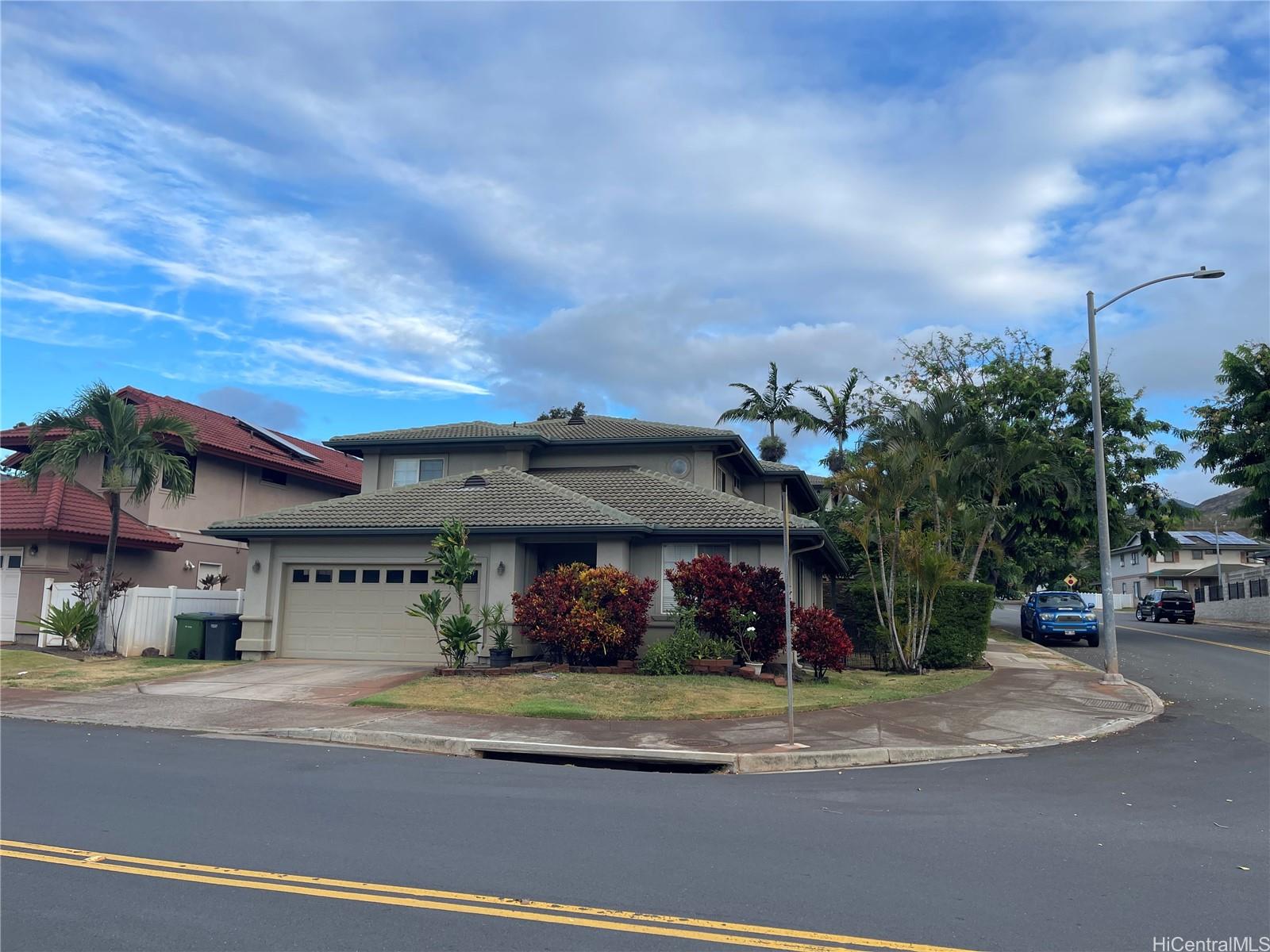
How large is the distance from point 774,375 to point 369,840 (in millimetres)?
39119

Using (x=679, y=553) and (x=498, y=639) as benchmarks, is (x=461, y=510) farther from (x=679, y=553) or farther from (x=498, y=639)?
(x=679, y=553)

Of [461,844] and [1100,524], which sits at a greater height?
[1100,524]

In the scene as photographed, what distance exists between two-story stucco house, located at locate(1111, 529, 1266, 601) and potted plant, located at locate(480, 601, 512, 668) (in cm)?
6239

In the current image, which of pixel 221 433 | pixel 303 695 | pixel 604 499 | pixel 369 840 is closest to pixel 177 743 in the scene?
pixel 303 695

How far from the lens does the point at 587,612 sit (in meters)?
17.6

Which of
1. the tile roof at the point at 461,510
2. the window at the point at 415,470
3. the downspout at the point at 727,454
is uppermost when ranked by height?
the downspout at the point at 727,454

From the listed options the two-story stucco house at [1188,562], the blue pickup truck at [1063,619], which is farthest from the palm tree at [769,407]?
the two-story stucco house at [1188,562]

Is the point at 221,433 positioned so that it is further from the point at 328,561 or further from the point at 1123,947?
the point at 1123,947

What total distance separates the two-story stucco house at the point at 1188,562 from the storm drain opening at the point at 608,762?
66929mm

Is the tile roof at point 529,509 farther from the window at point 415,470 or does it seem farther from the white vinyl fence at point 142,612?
the white vinyl fence at point 142,612

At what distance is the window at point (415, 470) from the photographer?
2545 centimetres

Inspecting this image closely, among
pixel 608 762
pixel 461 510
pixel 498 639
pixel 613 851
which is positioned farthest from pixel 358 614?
pixel 613 851

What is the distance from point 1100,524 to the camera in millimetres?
18516

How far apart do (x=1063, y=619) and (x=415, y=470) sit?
69.2 ft
